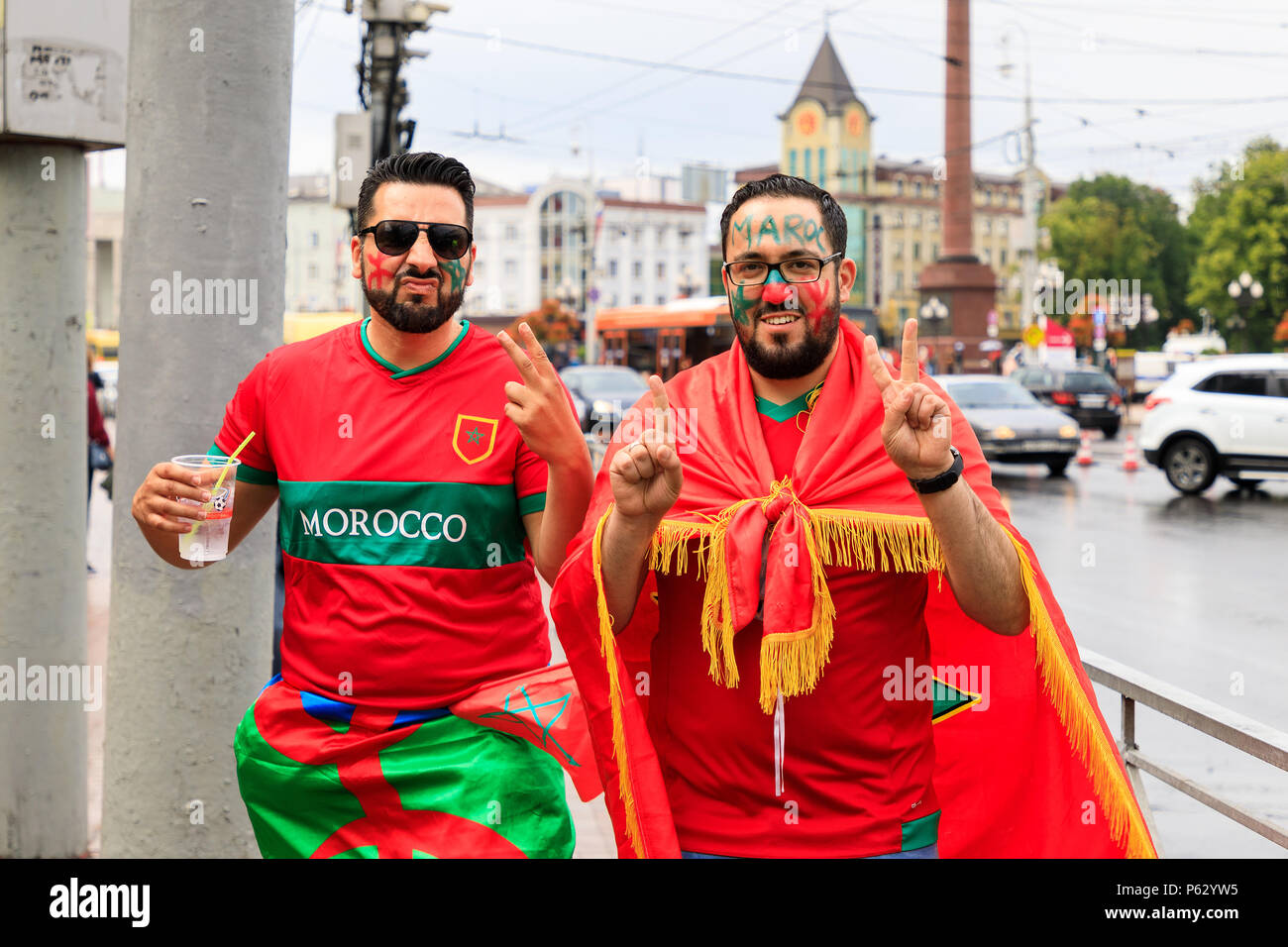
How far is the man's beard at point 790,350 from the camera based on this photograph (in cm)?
265

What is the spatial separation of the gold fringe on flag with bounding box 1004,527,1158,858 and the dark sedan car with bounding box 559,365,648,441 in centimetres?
2144

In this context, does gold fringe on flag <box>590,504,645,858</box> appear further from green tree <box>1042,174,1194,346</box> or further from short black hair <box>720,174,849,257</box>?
green tree <box>1042,174,1194,346</box>

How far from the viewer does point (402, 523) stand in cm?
289

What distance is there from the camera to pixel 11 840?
4746 millimetres

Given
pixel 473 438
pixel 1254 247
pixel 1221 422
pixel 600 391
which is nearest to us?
pixel 473 438

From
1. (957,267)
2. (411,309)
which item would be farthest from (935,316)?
(411,309)

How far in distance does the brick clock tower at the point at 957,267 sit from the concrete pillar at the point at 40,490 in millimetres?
42383

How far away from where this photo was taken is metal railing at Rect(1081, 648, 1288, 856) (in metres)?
2.74

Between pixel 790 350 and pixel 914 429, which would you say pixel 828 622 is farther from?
pixel 790 350

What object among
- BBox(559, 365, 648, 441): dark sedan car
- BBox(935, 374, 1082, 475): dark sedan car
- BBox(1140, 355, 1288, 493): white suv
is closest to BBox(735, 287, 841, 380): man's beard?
BBox(1140, 355, 1288, 493): white suv

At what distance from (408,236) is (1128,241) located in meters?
74.4

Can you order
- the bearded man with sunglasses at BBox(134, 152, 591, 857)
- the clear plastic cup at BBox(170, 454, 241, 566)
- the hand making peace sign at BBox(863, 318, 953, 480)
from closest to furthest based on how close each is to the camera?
the hand making peace sign at BBox(863, 318, 953, 480), the bearded man with sunglasses at BBox(134, 152, 591, 857), the clear plastic cup at BBox(170, 454, 241, 566)
